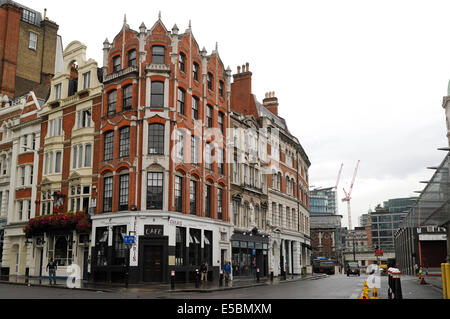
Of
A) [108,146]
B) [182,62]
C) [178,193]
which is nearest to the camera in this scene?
[178,193]

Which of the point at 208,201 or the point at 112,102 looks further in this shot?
the point at 208,201

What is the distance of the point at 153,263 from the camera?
31000 millimetres

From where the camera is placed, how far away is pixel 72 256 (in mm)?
35625

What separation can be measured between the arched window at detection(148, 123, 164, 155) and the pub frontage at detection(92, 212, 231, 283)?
15.4 feet

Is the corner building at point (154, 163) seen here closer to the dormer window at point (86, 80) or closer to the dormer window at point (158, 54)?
the dormer window at point (158, 54)

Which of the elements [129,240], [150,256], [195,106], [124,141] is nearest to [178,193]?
[150,256]

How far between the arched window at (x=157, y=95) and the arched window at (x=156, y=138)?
5.52 feet

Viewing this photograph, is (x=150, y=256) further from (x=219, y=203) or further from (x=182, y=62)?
(x=182, y=62)

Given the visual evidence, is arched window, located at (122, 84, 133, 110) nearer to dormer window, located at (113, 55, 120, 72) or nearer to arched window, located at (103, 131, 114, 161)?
dormer window, located at (113, 55, 120, 72)

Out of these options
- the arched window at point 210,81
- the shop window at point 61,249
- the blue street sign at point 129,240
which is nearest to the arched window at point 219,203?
the arched window at point 210,81

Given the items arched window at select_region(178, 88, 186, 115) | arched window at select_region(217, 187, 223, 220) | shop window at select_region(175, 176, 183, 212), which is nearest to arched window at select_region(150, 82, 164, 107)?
arched window at select_region(178, 88, 186, 115)

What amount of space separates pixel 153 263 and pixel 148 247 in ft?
3.82

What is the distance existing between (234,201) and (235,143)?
18.4ft
